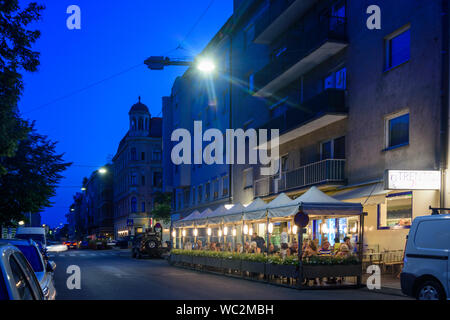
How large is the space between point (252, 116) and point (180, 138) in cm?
1804

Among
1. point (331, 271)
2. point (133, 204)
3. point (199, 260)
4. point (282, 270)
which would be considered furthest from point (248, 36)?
point (133, 204)

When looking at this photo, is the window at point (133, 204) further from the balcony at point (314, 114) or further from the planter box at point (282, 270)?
the planter box at point (282, 270)

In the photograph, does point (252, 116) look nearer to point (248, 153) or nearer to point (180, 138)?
point (248, 153)

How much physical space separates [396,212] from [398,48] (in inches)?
247

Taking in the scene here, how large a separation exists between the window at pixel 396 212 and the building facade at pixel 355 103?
39 mm

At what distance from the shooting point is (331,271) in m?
17.6

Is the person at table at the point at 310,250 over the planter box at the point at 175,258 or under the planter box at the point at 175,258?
over

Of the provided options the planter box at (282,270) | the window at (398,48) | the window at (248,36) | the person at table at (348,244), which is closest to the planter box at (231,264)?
the planter box at (282,270)

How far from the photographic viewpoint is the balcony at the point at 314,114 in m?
24.1

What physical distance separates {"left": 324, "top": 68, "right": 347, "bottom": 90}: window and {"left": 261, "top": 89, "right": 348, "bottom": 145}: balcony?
0.74 m

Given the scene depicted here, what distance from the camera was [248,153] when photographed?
36719mm

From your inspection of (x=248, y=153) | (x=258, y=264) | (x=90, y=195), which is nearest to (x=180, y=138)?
(x=248, y=153)

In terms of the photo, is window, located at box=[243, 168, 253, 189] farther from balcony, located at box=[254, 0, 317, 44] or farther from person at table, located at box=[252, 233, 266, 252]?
person at table, located at box=[252, 233, 266, 252]

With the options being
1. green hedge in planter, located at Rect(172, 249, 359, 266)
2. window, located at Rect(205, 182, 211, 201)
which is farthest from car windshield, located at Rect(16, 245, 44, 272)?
window, located at Rect(205, 182, 211, 201)
